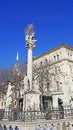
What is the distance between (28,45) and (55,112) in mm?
9908

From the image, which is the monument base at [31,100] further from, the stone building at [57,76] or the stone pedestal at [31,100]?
the stone building at [57,76]

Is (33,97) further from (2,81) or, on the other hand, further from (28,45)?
(2,81)

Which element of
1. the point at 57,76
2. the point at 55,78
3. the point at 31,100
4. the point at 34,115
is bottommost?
the point at 34,115

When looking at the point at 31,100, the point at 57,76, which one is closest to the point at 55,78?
the point at 57,76

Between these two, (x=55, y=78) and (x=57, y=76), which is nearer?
(x=57, y=76)

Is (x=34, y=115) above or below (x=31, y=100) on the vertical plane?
below

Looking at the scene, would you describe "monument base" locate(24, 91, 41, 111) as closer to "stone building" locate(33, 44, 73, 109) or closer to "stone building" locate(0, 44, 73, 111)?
"stone building" locate(0, 44, 73, 111)

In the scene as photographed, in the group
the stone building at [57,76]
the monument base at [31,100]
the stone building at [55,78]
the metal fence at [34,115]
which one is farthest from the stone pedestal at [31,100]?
the stone building at [57,76]

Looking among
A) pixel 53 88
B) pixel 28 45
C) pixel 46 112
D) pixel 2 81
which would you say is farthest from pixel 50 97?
pixel 46 112

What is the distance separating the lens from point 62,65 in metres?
48.7

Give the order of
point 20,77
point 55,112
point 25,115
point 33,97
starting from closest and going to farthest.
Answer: point 25,115
point 55,112
point 33,97
point 20,77

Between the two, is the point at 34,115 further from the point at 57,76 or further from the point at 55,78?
the point at 55,78

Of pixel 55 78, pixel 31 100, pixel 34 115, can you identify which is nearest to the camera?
pixel 34 115

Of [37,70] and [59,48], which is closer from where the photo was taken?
[37,70]
